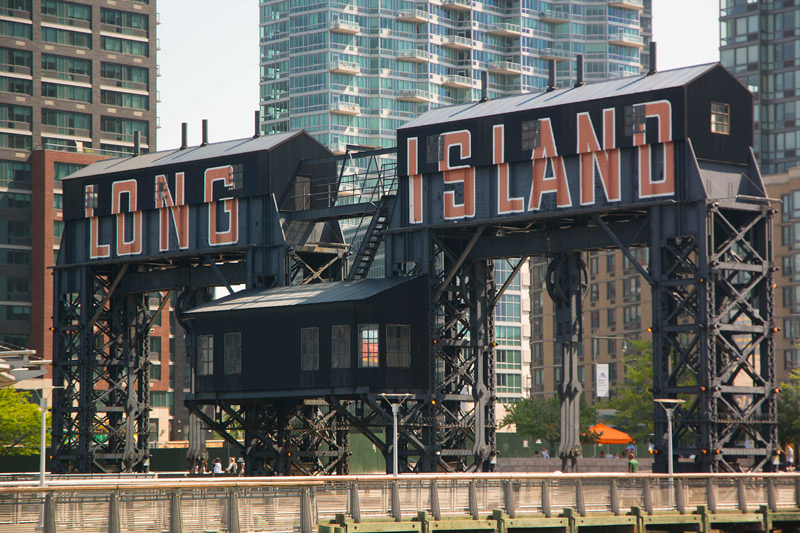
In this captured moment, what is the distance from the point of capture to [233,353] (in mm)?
66625

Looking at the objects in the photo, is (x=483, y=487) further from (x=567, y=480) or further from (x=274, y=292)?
(x=274, y=292)

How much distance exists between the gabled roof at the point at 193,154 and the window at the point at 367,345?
12149mm

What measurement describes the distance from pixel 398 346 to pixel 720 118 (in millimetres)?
17103

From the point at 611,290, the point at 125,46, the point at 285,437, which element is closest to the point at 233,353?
the point at 285,437

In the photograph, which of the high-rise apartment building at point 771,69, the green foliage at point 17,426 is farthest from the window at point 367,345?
the high-rise apartment building at point 771,69

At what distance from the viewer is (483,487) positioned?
41.1m

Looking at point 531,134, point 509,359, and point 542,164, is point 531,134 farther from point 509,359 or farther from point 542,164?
point 509,359

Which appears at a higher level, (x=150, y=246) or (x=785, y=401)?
(x=150, y=246)

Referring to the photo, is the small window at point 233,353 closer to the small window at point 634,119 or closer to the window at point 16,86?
the small window at point 634,119

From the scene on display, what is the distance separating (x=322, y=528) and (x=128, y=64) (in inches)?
4707

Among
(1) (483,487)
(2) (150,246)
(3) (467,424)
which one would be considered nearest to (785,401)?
(3) (467,424)

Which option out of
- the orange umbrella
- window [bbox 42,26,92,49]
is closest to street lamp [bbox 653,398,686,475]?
the orange umbrella

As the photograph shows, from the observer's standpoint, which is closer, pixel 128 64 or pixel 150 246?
pixel 150 246

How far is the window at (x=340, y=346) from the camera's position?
2436 inches
